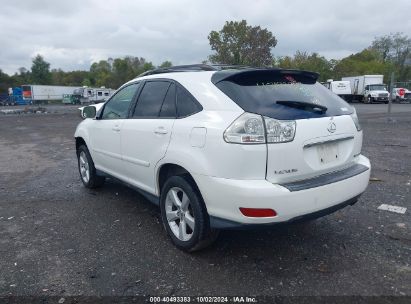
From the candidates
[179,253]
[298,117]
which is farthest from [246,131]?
[179,253]

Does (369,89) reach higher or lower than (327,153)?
higher

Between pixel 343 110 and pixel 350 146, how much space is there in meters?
0.37

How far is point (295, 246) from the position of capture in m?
3.56

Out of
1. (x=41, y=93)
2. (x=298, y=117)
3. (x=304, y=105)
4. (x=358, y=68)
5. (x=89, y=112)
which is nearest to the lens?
(x=298, y=117)

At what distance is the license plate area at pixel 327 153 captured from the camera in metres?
3.04

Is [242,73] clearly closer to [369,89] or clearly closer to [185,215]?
[185,215]

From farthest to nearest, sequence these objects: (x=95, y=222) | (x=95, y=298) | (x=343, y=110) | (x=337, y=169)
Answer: (x=95, y=222) → (x=343, y=110) → (x=337, y=169) → (x=95, y=298)

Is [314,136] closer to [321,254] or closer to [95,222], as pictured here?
[321,254]

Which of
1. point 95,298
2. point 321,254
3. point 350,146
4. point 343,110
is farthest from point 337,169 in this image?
point 95,298

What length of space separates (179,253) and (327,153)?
1712 mm

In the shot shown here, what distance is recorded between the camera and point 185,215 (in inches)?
133

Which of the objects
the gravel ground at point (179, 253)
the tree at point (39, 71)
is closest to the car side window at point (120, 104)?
the gravel ground at point (179, 253)

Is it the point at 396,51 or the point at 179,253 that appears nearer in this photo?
the point at 179,253

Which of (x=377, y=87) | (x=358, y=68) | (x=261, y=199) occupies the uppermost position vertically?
(x=358, y=68)
